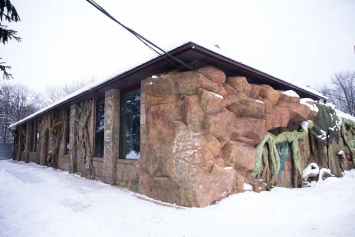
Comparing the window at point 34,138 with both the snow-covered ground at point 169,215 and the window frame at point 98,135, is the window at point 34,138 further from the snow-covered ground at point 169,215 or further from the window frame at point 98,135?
the snow-covered ground at point 169,215

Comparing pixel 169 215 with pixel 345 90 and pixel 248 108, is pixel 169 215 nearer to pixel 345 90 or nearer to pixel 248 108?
pixel 248 108

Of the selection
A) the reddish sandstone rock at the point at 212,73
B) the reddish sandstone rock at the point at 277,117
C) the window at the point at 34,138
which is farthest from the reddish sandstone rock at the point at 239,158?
the window at the point at 34,138

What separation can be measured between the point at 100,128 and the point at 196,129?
4.99 metres

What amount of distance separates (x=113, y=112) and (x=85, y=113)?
2500mm

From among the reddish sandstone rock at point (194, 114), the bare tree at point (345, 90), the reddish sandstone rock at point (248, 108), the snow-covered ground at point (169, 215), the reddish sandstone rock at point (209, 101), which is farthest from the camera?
the bare tree at point (345, 90)

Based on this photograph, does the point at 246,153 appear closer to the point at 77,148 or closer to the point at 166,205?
the point at 166,205

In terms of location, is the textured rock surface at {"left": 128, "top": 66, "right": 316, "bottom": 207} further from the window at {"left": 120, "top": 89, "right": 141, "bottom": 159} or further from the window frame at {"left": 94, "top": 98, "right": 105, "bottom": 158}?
the window frame at {"left": 94, "top": 98, "right": 105, "bottom": 158}

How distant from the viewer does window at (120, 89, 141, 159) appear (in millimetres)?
6906

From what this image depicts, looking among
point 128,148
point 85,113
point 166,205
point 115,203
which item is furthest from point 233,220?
point 85,113

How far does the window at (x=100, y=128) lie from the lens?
838 centimetres

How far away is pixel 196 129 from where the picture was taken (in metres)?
4.92

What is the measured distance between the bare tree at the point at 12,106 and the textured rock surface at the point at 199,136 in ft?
125

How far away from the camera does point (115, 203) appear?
15.9 feet

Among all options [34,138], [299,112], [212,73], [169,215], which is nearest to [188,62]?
[212,73]
